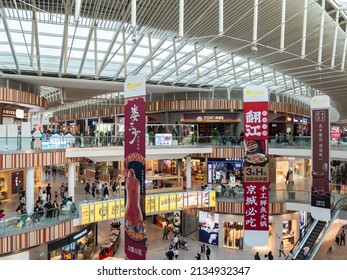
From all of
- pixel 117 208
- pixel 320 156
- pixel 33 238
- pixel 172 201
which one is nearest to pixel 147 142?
pixel 172 201

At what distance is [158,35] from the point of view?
22828mm

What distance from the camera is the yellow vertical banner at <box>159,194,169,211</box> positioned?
910 inches

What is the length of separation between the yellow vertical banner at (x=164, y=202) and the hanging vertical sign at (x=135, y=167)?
47.7 feet

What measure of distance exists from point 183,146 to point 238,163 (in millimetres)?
7589

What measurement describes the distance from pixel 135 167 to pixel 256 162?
443cm

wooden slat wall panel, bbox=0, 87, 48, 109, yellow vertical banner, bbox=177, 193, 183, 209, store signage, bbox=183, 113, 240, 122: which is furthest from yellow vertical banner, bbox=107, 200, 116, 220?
store signage, bbox=183, 113, 240, 122

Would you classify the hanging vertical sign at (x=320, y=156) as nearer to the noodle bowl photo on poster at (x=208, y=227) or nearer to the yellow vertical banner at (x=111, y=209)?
the noodle bowl photo on poster at (x=208, y=227)

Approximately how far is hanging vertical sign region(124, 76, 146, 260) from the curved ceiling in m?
5.75

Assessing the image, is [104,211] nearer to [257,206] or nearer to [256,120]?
[257,206]

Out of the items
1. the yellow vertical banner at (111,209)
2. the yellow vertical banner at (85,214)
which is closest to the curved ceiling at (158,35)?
the yellow vertical banner at (111,209)

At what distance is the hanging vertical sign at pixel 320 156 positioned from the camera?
48.5ft
